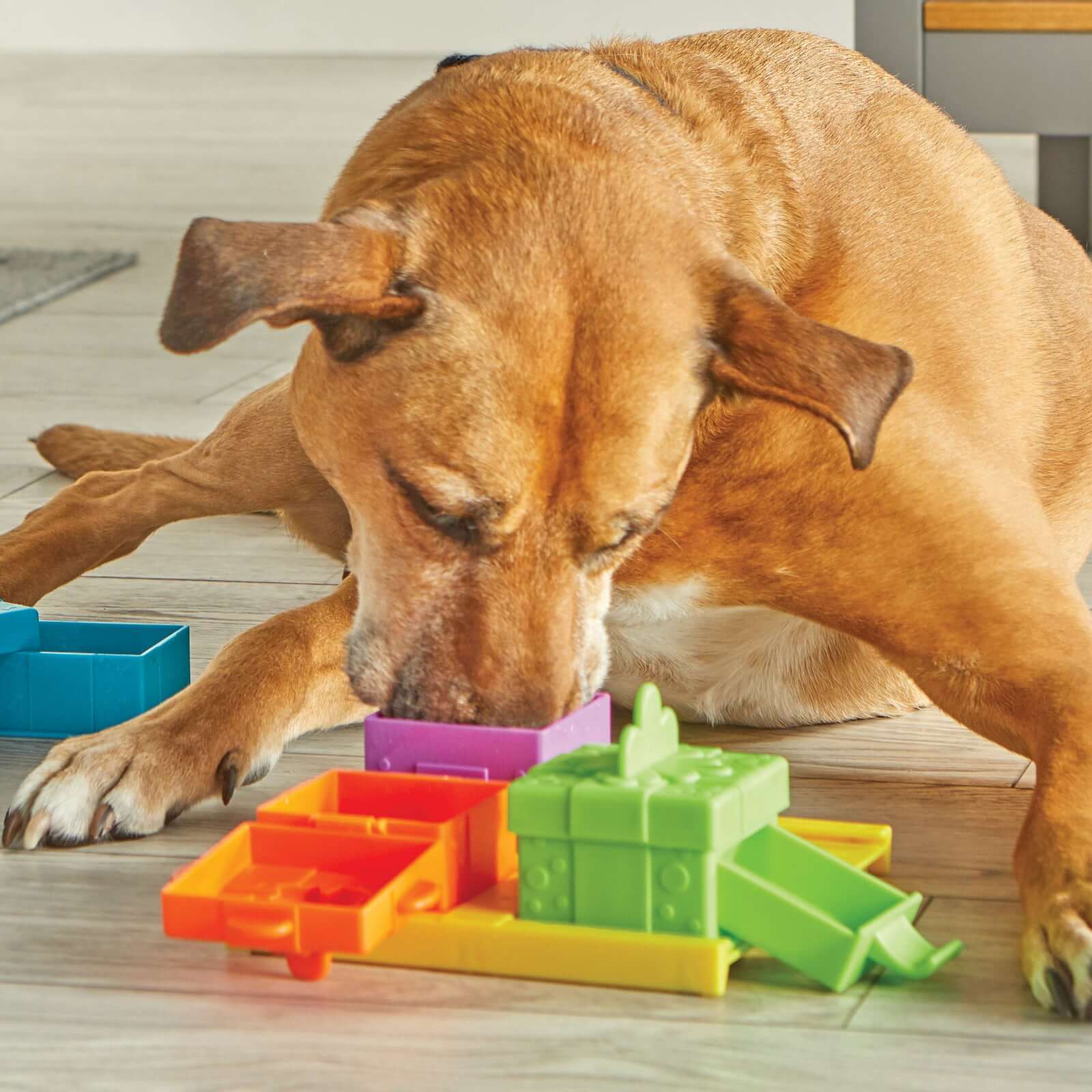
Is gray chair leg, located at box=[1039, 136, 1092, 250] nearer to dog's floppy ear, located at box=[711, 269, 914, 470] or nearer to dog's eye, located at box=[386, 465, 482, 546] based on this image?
dog's floppy ear, located at box=[711, 269, 914, 470]

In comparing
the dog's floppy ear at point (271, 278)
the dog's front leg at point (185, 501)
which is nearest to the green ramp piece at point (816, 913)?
the dog's floppy ear at point (271, 278)

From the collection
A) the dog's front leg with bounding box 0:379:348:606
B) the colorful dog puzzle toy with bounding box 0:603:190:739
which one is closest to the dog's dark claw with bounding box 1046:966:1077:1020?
the colorful dog puzzle toy with bounding box 0:603:190:739

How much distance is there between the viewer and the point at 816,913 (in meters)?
1.50

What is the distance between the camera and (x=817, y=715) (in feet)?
7.50

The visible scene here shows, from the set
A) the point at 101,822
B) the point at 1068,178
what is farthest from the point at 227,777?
the point at 1068,178

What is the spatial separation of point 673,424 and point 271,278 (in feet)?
Answer: 1.33

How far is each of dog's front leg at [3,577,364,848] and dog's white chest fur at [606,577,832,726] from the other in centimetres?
35

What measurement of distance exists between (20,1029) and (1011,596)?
1.04 metres

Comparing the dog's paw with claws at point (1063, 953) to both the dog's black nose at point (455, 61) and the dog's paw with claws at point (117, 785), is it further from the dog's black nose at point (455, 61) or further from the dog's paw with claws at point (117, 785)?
the dog's black nose at point (455, 61)

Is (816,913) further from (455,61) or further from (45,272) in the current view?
(45,272)

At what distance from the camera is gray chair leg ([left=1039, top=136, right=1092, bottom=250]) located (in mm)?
5109

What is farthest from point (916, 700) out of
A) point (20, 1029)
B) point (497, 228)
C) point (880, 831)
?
point (20, 1029)

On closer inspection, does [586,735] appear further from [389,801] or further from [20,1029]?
[20,1029]

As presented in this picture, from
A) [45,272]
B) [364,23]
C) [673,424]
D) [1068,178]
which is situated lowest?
[364,23]
